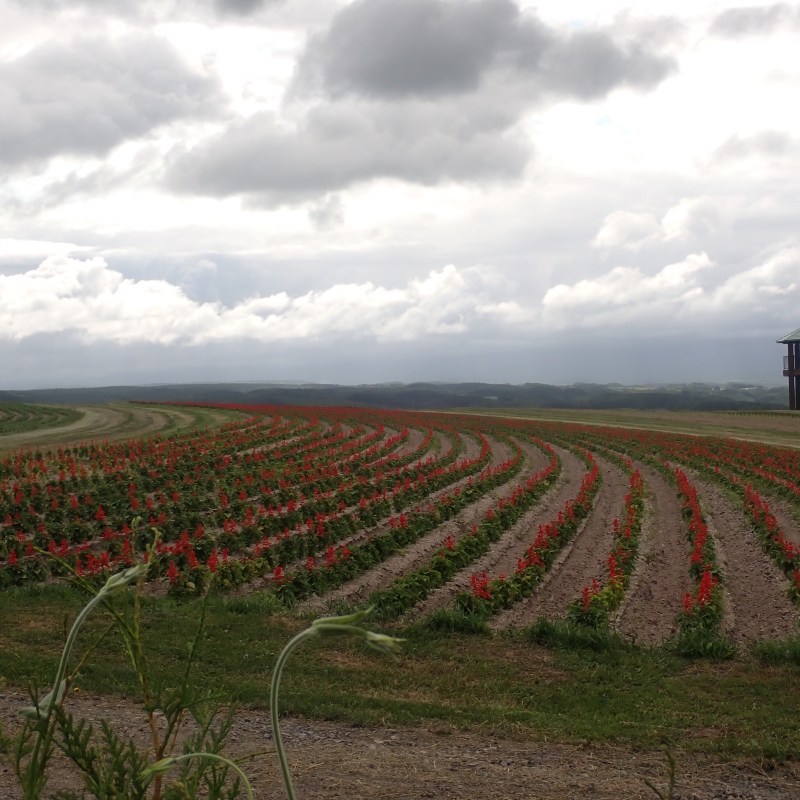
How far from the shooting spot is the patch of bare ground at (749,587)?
11.1m

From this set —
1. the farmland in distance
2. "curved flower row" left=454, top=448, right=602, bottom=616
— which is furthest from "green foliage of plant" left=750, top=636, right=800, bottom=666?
"curved flower row" left=454, top=448, right=602, bottom=616

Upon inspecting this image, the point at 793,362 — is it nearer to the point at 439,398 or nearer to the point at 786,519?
the point at 786,519

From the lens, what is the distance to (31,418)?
48.8 m

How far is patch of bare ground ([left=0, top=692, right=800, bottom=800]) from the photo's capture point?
5586 millimetres

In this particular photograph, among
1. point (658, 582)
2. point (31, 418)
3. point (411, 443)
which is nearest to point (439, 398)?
point (31, 418)

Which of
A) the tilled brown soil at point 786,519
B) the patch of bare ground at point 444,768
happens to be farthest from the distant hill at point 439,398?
the patch of bare ground at point 444,768

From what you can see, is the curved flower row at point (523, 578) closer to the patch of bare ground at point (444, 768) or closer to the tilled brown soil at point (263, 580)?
the tilled brown soil at point (263, 580)

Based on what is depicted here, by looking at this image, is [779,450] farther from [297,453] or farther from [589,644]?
[589,644]

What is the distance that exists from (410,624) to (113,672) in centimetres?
425

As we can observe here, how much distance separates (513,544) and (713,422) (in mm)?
40207

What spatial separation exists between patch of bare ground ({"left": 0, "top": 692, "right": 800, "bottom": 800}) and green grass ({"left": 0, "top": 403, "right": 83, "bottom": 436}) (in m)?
38.1

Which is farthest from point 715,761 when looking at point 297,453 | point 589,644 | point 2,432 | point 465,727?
point 2,432

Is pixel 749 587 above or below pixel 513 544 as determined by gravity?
below

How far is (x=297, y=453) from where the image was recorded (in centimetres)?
2902
